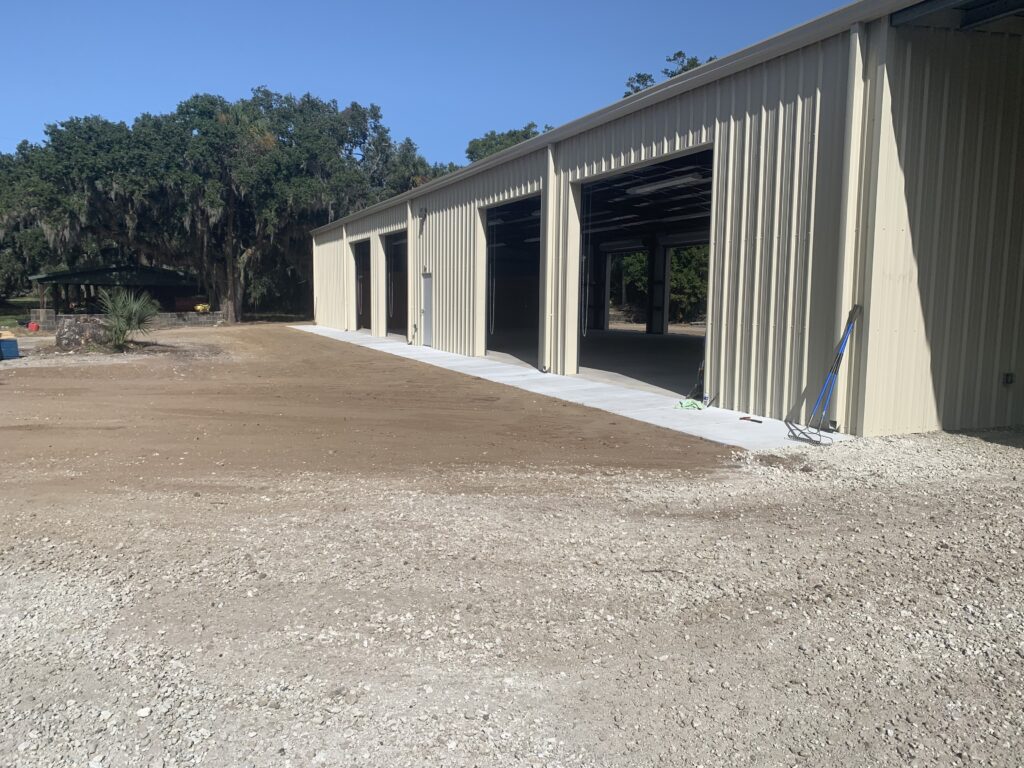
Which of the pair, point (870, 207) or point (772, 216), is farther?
point (772, 216)

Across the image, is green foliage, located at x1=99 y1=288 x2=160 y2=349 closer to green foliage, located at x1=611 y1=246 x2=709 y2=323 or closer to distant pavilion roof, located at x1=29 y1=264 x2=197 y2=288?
distant pavilion roof, located at x1=29 y1=264 x2=197 y2=288

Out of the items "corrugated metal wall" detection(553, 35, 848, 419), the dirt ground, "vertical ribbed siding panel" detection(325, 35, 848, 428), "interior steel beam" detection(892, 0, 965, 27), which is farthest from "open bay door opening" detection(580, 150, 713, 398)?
the dirt ground

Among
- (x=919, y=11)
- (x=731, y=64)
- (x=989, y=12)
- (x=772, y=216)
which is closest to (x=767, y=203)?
(x=772, y=216)

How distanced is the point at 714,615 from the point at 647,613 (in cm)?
37

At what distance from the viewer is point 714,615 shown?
445 cm

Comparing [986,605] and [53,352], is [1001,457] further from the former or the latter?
[53,352]

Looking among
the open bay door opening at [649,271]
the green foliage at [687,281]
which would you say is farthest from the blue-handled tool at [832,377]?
the green foliage at [687,281]

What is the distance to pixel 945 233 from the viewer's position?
981cm

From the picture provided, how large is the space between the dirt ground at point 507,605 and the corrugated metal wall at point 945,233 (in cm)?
137

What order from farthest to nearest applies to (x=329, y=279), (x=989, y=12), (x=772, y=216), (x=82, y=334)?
(x=329, y=279)
(x=82, y=334)
(x=772, y=216)
(x=989, y=12)

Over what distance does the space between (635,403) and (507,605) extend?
27.5 feet

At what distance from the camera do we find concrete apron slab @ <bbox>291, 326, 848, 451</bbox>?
9719 mm

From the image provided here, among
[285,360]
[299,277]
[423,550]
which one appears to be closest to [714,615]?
[423,550]

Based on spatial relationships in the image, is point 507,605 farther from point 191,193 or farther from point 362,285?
point 191,193
